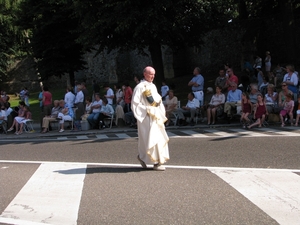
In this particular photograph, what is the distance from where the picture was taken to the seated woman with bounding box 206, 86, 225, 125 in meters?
16.4

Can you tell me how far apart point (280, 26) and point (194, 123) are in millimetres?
19030

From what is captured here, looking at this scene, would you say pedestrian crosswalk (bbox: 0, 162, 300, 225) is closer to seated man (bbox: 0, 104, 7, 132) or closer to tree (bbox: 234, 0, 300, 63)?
seated man (bbox: 0, 104, 7, 132)

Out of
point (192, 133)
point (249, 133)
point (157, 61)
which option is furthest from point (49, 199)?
point (157, 61)

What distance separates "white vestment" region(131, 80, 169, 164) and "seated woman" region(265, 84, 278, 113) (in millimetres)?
8382

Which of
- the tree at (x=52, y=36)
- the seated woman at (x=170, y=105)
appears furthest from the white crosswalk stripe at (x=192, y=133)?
the tree at (x=52, y=36)

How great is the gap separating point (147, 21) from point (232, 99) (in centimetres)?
497

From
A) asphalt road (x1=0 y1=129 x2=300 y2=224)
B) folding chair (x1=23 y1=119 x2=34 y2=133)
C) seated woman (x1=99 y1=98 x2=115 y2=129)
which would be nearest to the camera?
asphalt road (x1=0 y1=129 x2=300 y2=224)

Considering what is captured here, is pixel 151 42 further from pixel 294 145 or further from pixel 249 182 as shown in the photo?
pixel 249 182

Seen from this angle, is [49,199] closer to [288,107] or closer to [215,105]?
[288,107]

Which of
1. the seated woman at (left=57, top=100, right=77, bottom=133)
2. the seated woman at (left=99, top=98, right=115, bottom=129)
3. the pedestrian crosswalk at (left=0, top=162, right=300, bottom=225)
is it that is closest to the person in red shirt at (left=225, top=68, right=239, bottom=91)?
the seated woman at (left=99, top=98, right=115, bottom=129)

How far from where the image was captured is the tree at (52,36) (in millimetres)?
27281

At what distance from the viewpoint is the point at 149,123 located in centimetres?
802

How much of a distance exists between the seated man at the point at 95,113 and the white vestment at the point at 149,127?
9877 millimetres

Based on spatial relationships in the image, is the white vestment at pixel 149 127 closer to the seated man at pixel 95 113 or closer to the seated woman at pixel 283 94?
the seated woman at pixel 283 94
